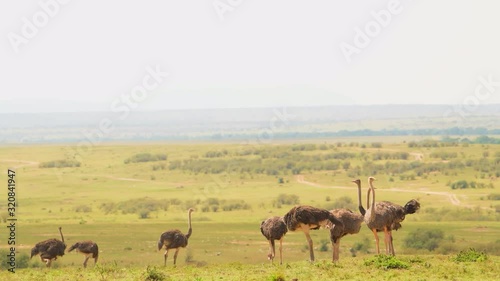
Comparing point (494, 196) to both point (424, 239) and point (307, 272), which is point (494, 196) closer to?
point (424, 239)

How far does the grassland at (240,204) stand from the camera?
20812 mm

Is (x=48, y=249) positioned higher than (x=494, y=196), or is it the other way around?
(x=494, y=196)

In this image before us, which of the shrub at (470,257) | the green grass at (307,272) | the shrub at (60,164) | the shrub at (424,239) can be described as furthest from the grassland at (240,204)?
the shrub at (60,164)

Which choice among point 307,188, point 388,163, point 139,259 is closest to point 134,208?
point 307,188

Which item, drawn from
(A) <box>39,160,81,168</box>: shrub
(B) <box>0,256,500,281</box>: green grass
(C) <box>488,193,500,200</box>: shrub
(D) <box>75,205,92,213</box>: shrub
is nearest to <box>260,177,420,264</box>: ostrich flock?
(B) <box>0,256,500,281</box>: green grass

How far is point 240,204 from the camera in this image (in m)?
62.1

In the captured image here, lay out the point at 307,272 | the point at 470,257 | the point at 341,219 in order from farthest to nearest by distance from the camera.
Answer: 1. the point at 341,219
2. the point at 470,257
3. the point at 307,272

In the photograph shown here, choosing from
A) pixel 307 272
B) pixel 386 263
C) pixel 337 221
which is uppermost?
pixel 337 221

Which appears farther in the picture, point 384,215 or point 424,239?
point 424,239

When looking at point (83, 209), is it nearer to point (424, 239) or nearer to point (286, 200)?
point (286, 200)

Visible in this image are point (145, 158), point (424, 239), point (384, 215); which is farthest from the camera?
point (145, 158)

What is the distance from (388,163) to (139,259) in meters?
56.9

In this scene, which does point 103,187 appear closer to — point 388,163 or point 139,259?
point 388,163

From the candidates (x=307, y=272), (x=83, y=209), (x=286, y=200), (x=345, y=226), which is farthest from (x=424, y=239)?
(x=83, y=209)
